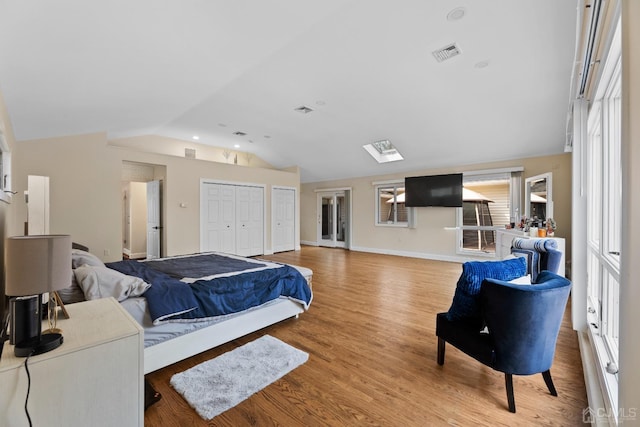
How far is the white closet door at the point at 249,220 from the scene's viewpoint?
297 inches

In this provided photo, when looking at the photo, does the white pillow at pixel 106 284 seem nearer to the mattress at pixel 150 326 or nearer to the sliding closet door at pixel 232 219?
the mattress at pixel 150 326

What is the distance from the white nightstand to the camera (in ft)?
3.30

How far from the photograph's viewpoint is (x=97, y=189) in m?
5.26

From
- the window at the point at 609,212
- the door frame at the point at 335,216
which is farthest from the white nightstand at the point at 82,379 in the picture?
the door frame at the point at 335,216

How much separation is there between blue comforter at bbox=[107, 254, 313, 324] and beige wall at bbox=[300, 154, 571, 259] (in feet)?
16.5

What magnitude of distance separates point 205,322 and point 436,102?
15.0 ft

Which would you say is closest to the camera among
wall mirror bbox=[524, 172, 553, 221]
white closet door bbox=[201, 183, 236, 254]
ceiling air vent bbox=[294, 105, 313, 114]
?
wall mirror bbox=[524, 172, 553, 221]

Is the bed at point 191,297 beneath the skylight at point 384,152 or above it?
beneath

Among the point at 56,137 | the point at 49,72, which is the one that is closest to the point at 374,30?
the point at 49,72

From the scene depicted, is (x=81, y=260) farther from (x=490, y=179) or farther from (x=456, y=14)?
(x=490, y=179)

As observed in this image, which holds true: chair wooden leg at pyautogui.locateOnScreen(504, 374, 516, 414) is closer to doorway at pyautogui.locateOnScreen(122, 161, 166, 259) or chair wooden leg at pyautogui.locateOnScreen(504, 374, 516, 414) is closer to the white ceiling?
the white ceiling

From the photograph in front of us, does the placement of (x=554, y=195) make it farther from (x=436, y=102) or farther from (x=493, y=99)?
(x=436, y=102)

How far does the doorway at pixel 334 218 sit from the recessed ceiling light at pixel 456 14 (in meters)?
6.25

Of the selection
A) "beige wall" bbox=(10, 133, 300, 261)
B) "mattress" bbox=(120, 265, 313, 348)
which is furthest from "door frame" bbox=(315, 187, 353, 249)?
"mattress" bbox=(120, 265, 313, 348)
